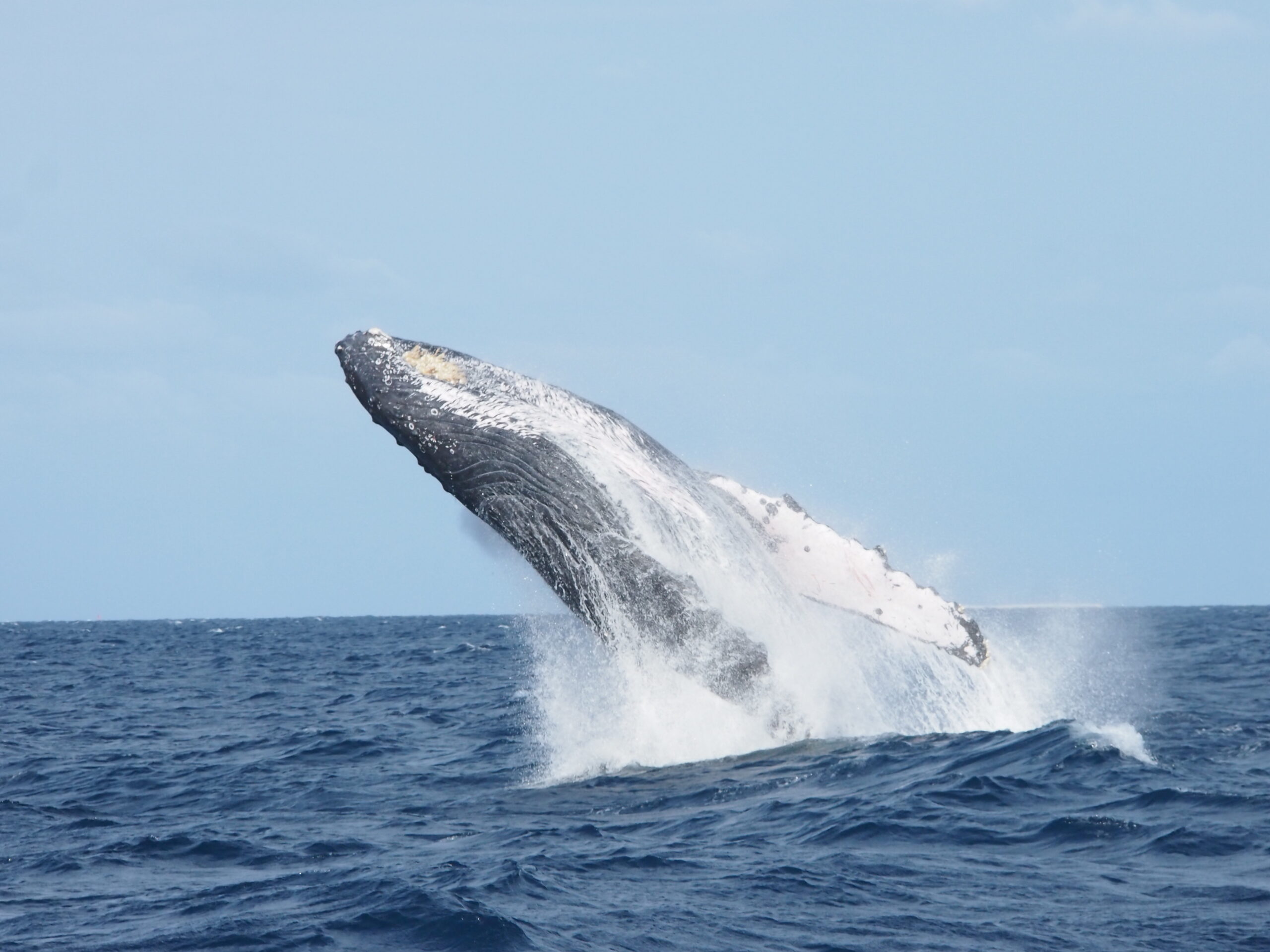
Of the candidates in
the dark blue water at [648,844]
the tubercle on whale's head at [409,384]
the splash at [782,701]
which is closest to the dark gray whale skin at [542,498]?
the tubercle on whale's head at [409,384]

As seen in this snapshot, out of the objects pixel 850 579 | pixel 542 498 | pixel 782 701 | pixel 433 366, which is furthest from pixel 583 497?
pixel 850 579

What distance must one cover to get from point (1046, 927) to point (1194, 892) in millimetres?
994

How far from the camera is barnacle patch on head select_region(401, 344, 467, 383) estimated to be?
1056cm

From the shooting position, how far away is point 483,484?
10578 mm

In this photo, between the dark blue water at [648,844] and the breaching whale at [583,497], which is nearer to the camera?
the dark blue water at [648,844]

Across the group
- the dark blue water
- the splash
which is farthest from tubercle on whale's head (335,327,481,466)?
the dark blue water

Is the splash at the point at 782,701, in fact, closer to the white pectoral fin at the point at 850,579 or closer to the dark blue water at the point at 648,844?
the white pectoral fin at the point at 850,579

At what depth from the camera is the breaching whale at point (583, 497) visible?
412 inches

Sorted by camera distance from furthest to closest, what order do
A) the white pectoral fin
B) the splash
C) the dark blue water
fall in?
the white pectoral fin → the splash → the dark blue water

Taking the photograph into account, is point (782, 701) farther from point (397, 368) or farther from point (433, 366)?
point (397, 368)

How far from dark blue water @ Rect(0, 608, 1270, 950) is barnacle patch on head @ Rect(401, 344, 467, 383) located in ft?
10.8

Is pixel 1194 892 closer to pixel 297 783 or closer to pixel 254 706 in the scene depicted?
pixel 297 783

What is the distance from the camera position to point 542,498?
10.5 metres

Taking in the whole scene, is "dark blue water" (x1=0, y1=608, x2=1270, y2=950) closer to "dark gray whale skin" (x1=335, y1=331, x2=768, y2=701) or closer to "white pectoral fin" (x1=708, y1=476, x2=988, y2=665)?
"white pectoral fin" (x1=708, y1=476, x2=988, y2=665)
